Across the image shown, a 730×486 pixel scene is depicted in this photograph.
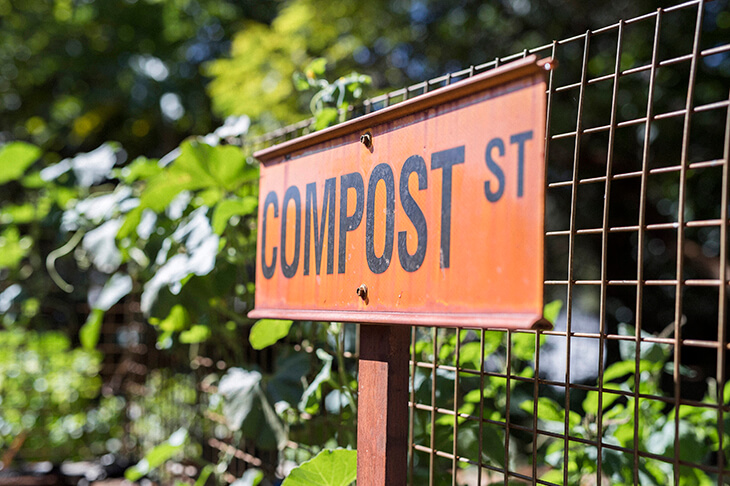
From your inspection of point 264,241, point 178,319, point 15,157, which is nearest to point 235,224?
point 178,319

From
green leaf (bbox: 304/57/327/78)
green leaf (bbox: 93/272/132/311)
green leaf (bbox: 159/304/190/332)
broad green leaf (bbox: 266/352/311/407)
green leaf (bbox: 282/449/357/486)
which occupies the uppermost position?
green leaf (bbox: 304/57/327/78)

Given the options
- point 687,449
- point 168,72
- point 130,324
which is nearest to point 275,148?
point 687,449

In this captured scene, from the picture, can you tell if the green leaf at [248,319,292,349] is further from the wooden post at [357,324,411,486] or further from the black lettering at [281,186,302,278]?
the wooden post at [357,324,411,486]

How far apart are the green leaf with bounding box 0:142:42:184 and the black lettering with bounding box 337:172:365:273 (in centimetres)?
197

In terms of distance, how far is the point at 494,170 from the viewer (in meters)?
0.74

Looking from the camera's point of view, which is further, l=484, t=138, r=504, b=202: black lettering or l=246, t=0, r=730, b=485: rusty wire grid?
l=246, t=0, r=730, b=485: rusty wire grid

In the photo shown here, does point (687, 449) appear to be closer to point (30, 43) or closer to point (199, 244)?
point (199, 244)

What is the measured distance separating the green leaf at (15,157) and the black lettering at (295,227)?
5.86 feet

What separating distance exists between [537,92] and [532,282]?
211 millimetres

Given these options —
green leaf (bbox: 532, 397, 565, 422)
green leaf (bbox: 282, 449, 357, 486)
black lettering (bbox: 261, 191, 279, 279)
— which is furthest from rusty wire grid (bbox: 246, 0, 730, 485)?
black lettering (bbox: 261, 191, 279, 279)

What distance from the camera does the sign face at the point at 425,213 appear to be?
70 centimetres

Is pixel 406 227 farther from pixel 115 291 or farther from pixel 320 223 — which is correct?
pixel 115 291

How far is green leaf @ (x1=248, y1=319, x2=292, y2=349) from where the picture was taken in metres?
1.41

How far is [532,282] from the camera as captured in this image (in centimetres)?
68
